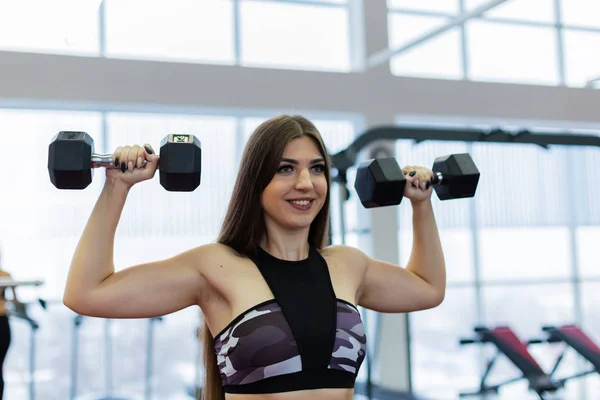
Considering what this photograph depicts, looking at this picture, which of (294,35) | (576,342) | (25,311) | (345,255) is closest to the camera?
(345,255)

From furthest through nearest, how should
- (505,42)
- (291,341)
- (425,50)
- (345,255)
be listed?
1. (505,42)
2. (425,50)
3. (345,255)
4. (291,341)

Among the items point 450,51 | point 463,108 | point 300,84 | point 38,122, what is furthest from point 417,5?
point 38,122

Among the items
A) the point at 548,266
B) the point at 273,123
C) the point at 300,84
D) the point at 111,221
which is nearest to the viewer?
the point at 111,221

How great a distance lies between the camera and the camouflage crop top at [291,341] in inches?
53.1

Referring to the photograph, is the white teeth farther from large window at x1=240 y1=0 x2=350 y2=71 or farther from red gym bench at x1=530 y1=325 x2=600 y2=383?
large window at x1=240 y1=0 x2=350 y2=71

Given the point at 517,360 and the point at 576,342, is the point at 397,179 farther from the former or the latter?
the point at 576,342

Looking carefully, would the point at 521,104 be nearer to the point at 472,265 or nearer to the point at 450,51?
the point at 450,51

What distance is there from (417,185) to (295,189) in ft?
1.28

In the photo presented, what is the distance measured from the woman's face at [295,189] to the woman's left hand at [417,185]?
11.5 inches

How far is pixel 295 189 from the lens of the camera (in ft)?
4.79

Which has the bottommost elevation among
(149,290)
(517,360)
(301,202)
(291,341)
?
(517,360)

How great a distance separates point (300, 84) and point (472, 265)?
239 centimetres

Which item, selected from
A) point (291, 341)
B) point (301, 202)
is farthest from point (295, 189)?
point (291, 341)

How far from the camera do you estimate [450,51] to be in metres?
6.61
